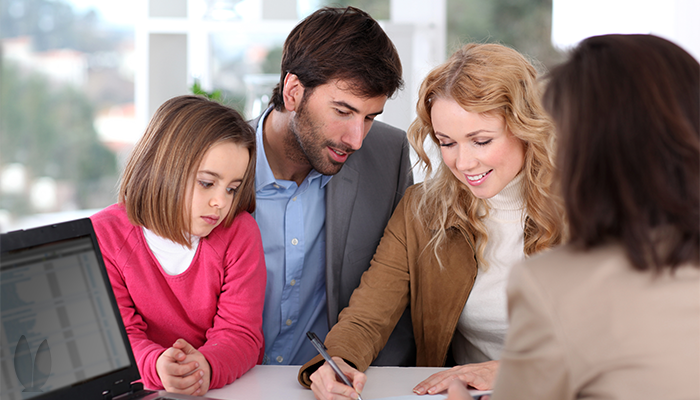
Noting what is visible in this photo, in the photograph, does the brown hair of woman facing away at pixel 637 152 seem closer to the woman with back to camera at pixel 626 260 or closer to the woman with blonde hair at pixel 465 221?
the woman with back to camera at pixel 626 260

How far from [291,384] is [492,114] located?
78 centimetres

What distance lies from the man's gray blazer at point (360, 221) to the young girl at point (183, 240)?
36 cm

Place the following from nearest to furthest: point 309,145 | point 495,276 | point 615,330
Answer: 1. point 615,330
2. point 495,276
3. point 309,145

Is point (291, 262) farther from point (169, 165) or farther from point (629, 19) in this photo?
point (629, 19)

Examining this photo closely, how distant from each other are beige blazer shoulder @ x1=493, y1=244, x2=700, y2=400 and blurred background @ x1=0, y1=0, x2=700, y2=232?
260 cm

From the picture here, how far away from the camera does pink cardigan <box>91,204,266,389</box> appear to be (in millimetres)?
1210

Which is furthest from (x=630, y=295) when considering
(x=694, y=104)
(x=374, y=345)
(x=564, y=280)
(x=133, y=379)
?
(x=374, y=345)

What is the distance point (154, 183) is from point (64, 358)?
1.59 feet

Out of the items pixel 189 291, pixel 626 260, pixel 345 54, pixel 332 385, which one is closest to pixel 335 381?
pixel 332 385

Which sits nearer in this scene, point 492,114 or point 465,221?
point 492,114

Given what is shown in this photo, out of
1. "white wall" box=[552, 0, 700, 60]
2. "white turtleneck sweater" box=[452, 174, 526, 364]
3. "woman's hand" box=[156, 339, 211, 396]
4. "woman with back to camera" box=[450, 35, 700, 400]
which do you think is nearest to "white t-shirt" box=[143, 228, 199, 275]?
"woman's hand" box=[156, 339, 211, 396]

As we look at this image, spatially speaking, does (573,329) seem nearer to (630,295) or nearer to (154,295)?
(630,295)

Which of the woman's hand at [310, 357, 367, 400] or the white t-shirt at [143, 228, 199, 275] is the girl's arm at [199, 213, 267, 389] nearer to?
the white t-shirt at [143, 228, 199, 275]

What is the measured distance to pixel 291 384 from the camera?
1.11 m
